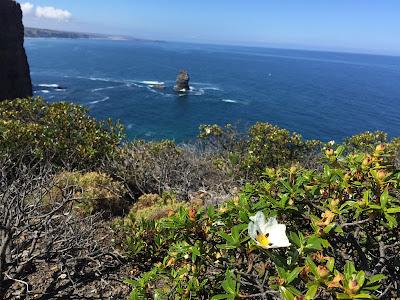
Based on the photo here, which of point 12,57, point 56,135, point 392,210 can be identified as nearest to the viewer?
point 392,210

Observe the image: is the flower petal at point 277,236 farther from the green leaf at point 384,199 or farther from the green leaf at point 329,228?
the green leaf at point 384,199

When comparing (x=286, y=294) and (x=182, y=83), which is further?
(x=182, y=83)

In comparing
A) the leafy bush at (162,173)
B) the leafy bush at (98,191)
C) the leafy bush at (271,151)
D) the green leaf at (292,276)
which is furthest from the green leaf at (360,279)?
the leafy bush at (271,151)

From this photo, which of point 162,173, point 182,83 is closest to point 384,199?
point 162,173

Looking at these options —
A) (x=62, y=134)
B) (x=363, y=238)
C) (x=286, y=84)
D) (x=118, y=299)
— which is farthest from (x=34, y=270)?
(x=286, y=84)

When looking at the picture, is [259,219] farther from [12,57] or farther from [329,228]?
[12,57]

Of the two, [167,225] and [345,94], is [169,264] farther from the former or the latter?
[345,94]
